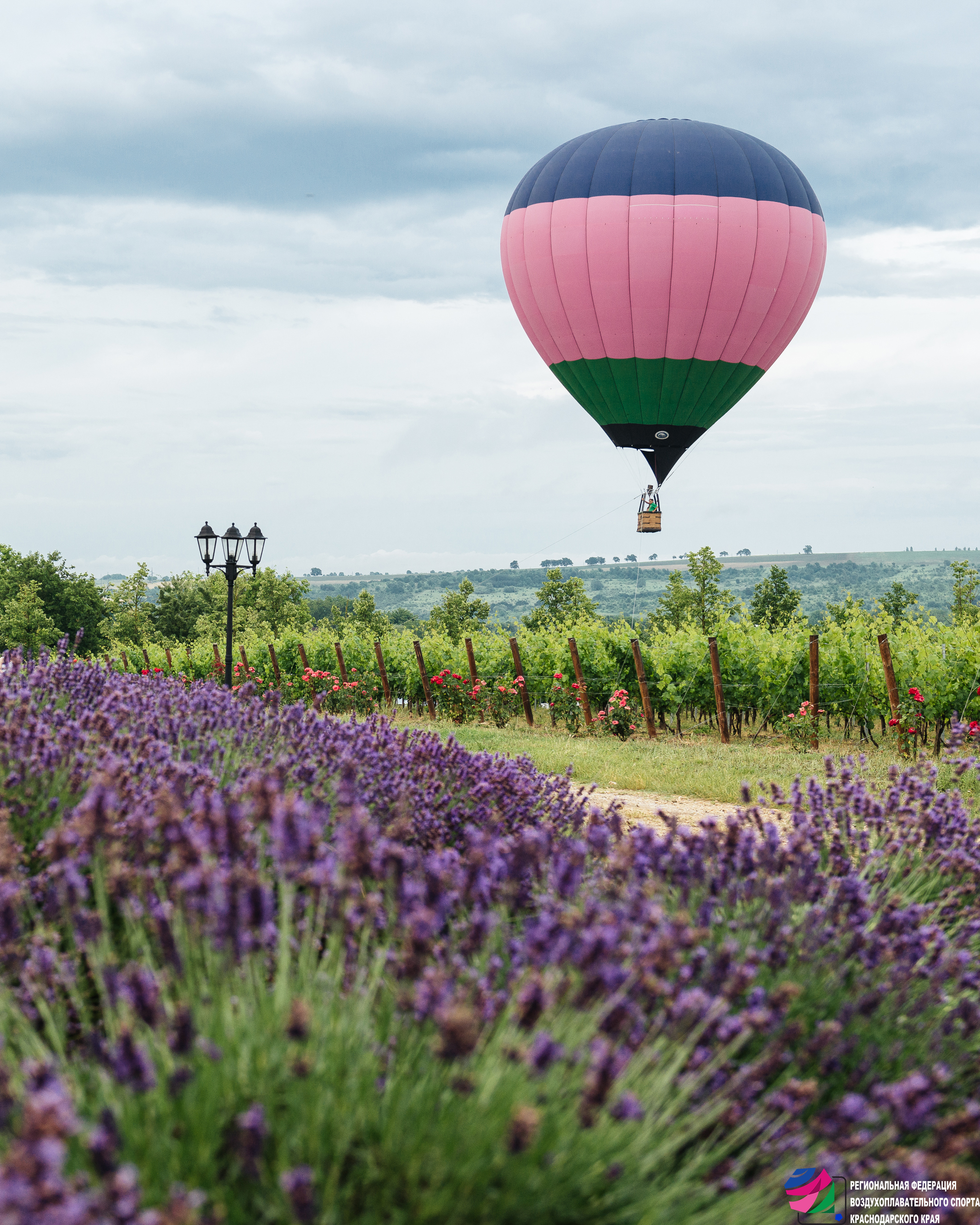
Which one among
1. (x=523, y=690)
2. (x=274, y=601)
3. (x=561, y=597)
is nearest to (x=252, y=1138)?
(x=523, y=690)

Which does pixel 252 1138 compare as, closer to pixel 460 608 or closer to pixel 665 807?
pixel 665 807

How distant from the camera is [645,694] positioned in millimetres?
14727

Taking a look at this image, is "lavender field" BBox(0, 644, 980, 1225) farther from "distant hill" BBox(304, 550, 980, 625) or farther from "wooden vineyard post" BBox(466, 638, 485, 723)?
"distant hill" BBox(304, 550, 980, 625)

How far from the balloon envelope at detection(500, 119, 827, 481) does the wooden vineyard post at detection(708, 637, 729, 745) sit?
20.1 ft

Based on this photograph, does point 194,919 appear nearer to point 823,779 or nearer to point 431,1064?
point 431,1064

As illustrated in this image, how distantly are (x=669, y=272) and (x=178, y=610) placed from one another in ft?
146

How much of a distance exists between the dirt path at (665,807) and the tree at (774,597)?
178 feet

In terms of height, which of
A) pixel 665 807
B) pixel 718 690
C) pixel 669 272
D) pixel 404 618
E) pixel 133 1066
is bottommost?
pixel 404 618

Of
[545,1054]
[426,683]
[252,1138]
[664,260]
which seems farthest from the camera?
[426,683]

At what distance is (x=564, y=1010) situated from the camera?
2.10 metres

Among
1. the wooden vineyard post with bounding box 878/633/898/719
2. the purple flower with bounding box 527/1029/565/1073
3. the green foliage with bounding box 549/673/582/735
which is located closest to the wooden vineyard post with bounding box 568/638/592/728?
the green foliage with bounding box 549/673/582/735

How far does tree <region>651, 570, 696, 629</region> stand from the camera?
6025cm

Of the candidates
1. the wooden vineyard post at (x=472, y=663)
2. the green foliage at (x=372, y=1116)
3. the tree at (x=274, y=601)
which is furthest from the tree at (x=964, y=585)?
the green foliage at (x=372, y=1116)

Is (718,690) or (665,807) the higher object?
(718,690)
